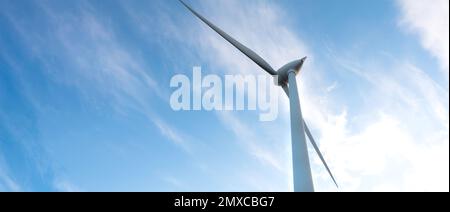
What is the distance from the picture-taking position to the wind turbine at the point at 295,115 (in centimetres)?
1755

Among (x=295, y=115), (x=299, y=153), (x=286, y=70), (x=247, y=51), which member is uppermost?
(x=247, y=51)

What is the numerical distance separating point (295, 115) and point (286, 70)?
26.0 feet

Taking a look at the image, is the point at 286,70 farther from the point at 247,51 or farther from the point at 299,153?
the point at 299,153

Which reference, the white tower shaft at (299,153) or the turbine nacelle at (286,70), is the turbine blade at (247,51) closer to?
the turbine nacelle at (286,70)

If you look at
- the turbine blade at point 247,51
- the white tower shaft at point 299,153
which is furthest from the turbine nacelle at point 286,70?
the white tower shaft at point 299,153

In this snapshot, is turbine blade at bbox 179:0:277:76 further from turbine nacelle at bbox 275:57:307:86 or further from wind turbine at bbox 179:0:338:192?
turbine nacelle at bbox 275:57:307:86

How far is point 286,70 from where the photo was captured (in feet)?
94.3

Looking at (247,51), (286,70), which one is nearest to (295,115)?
(286,70)
